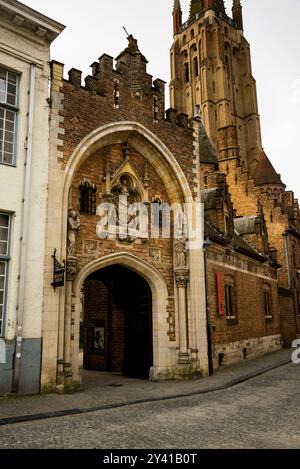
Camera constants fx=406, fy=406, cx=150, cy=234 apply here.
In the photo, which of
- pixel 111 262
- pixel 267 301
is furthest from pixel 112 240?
pixel 267 301

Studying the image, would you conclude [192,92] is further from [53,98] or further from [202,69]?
[53,98]

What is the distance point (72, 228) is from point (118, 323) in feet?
21.7

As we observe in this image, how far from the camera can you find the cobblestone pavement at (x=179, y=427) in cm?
616

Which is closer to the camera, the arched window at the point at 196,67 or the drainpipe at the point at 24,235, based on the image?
the drainpipe at the point at 24,235

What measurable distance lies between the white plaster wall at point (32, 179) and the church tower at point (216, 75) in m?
44.6

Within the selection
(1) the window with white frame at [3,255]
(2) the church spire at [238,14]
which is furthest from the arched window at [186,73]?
(1) the window with white frame at [3,255]

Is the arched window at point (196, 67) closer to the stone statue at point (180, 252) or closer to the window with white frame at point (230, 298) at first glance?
the window with white frame at point (230, 298)

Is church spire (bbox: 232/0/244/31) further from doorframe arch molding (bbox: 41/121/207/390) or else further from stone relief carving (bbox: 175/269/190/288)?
stone relief carving (bbox: 175/269/190/288)

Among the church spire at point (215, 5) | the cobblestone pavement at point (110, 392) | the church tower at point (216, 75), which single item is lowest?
the cobblestone pavement at point (110, 392)

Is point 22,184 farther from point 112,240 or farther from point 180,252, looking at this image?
point 180,252

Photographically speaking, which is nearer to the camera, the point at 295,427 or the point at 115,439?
the point at 115,439

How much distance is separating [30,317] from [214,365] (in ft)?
29.1

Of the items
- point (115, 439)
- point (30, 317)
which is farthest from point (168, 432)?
point (30, 317)

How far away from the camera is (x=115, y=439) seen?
20.8 feet
